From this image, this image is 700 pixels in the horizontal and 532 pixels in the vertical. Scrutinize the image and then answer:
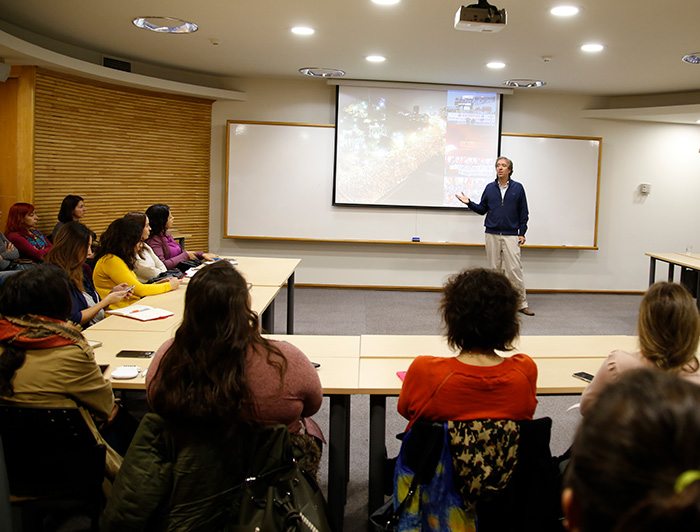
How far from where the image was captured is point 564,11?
4.40 m

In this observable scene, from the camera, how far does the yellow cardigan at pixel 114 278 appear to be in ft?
12.8

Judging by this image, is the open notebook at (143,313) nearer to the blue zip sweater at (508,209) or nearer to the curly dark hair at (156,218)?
the curly dark hair at (156,218)

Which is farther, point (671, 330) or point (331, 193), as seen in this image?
point (331, 193)

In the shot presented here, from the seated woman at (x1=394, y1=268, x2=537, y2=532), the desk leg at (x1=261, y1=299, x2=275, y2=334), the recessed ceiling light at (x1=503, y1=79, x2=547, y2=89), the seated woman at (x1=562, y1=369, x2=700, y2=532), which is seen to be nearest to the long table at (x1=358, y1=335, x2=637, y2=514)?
the seated woman at (x1=394, y1=268, x2=537, y2=532)

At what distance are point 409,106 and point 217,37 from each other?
2870 millimetres

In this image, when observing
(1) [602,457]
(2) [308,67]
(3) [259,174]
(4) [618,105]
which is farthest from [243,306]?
(4) [618,105]

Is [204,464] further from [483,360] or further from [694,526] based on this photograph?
[694,526]

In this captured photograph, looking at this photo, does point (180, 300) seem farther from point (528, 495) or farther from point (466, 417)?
point (528, 495)

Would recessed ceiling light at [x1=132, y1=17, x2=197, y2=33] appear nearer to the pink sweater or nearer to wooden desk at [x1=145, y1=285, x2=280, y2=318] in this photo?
wooden desk at [x1=145, y1=285, x2=280, y2=318]

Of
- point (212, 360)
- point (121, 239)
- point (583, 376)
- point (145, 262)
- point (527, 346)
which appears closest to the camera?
point (212, 360)

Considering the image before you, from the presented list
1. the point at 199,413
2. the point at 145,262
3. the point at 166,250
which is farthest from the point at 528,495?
the point at 166,250

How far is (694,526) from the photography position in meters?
0.60

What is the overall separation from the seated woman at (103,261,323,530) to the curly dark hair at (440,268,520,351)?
0.57 metres

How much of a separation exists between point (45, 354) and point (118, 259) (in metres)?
2.07
